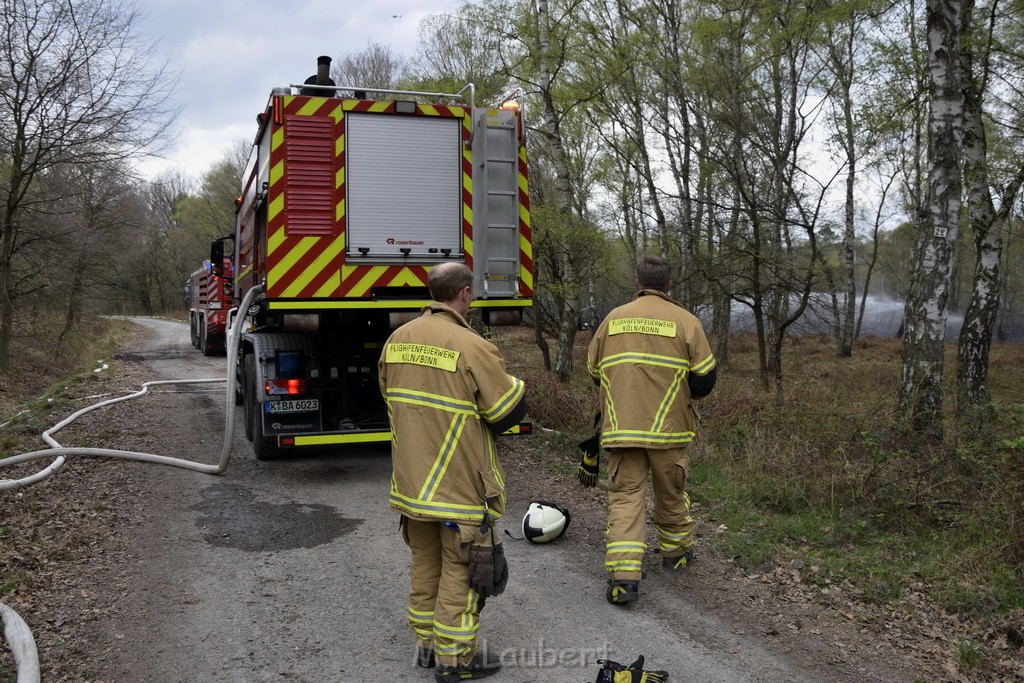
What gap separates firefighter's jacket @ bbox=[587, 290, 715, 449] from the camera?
4.38 metres

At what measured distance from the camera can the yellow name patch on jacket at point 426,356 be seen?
3258 mm

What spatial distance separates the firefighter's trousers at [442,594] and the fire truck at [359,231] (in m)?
3.87

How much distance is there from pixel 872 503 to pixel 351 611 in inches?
143

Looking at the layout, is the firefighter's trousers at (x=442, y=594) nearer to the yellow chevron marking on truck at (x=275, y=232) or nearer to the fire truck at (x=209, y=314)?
the yellow chevron marking on truck at (x=275, y=232)

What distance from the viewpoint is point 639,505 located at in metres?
4.42

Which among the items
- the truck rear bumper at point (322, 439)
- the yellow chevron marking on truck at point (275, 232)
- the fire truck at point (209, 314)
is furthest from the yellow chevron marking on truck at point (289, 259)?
the fire truck at point (209, 314)

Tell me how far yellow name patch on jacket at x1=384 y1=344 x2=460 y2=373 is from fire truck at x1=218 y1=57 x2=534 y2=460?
12.4ft

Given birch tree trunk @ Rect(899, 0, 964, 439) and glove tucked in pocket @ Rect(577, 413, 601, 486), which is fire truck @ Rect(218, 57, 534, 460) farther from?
birch tree trunk @ Rect(899, 0, 964, 439)

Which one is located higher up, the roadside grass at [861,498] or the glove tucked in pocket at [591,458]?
the glove tucked in pocket at [591,458]

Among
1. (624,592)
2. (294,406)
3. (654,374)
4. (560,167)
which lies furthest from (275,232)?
(560,167)

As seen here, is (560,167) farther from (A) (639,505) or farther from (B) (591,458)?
(A) (639,505)

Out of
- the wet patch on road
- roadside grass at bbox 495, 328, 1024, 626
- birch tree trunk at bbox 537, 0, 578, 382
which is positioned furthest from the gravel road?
birch tree trunk at bbox 537, 0, 578, 382

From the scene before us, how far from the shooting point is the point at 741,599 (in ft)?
14.4

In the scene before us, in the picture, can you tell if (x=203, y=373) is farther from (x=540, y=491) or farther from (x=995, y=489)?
(x=995, y=489)
